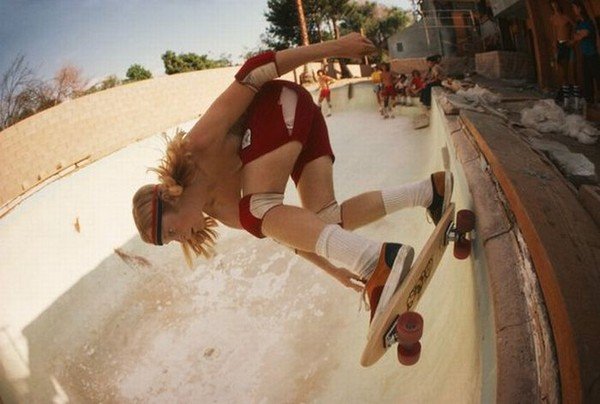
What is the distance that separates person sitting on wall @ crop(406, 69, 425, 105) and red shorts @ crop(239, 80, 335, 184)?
10390 millimetres

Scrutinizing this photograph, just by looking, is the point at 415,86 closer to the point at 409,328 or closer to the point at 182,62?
the point at 409,328

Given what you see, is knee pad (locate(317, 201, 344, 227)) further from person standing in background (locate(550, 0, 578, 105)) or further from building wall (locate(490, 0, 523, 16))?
building wall (locate(490, 0, 523, 16))

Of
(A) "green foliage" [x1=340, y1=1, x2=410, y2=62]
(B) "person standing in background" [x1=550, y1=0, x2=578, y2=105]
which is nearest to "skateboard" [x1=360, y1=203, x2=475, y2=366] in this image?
(B) "person standing in background" [x1=550, y1=0, x2=578, y2=105]

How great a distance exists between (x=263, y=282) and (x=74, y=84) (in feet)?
57.8

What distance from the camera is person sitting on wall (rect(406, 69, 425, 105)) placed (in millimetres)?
11789

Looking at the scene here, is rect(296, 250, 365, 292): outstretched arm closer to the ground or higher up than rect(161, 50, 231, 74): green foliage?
closer to the ground

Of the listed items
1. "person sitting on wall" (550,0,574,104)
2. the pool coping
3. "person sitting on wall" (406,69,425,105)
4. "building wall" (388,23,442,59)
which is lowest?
the pool coping

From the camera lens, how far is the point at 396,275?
1440 mm

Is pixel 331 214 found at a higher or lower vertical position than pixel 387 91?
lower

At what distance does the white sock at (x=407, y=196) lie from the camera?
2.06 meters

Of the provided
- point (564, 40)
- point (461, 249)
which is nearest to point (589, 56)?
point (564, 40)

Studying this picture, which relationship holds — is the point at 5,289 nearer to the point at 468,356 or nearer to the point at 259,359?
the point at 259,359

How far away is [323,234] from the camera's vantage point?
5.33ft

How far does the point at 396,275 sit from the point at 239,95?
125cm
